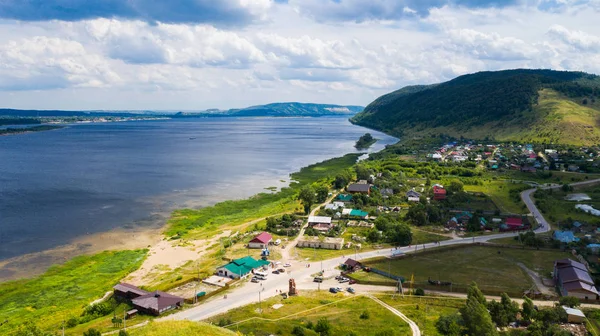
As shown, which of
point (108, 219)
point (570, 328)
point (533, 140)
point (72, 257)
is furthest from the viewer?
point (533, 140)

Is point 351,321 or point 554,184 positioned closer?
point 351,321

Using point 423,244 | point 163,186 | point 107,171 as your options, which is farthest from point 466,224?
point 107,171

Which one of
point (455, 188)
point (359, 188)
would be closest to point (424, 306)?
point (359, 188)

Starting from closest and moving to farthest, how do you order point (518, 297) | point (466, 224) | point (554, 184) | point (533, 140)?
point (518, 297) → point (466, 224) → point (554, 184) → point (533, 140)

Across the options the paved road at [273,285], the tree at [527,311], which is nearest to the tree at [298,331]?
the paved road at [273,285]

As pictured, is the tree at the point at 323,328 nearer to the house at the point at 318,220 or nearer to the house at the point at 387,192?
the house at the point at 318,220

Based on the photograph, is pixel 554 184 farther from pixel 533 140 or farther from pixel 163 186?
pixel 163 186
